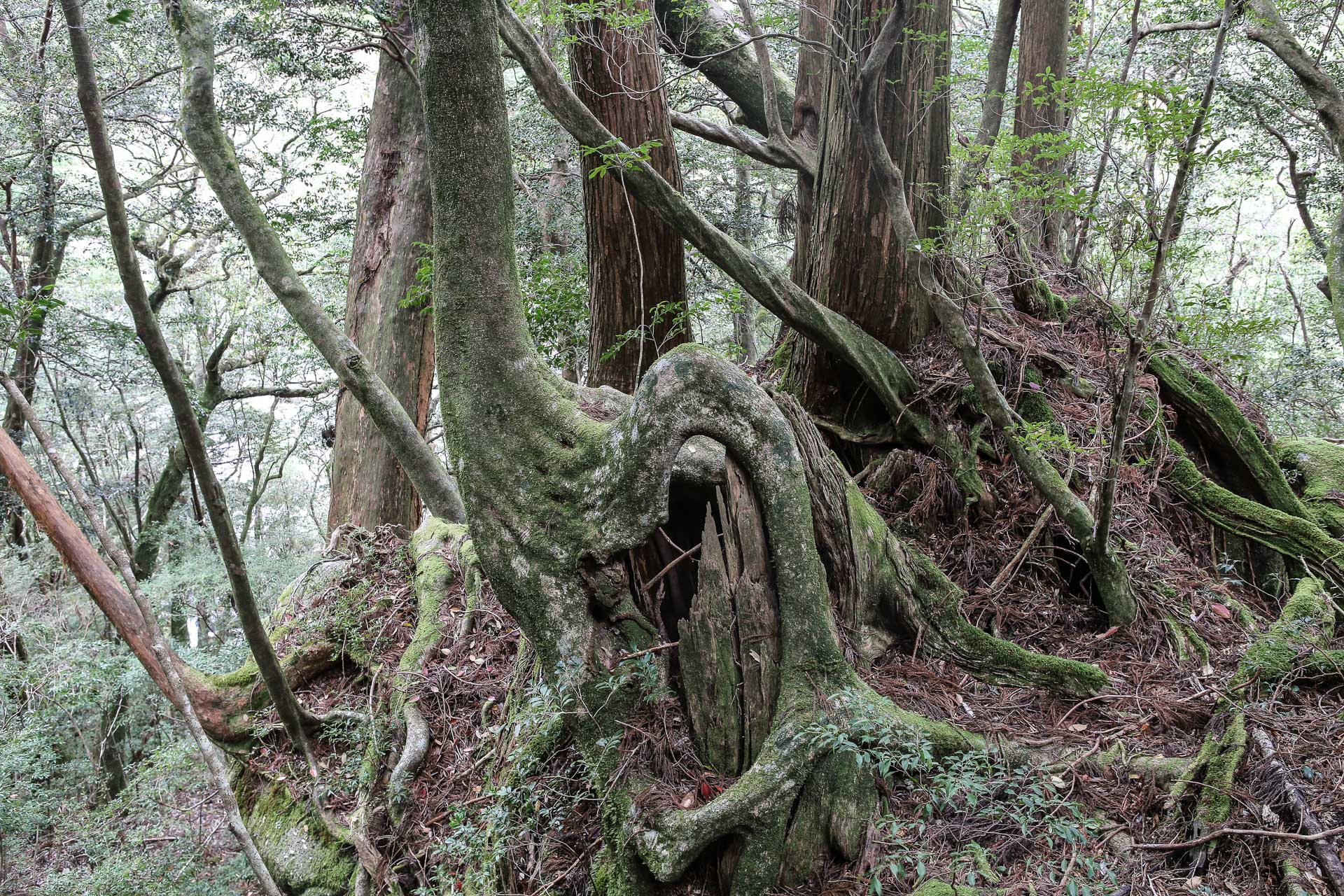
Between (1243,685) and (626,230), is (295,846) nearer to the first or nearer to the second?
(626,230)

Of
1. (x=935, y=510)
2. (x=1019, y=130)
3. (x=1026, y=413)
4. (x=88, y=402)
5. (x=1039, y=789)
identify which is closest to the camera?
(x=1039, y=789)

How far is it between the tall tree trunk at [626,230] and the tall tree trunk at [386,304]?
2.33 metres

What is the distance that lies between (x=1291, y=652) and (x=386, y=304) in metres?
7.32

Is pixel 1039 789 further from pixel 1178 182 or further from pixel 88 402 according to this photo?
pixel 88 402

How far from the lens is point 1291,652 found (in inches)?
138

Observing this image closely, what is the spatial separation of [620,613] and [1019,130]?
663 cm

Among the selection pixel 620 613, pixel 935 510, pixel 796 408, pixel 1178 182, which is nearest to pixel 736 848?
pixel 620 613

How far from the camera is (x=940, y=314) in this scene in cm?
418

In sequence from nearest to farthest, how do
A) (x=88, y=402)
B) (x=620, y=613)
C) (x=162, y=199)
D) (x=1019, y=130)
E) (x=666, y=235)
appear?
(x=620, y=613) < (x=666, y=235) < (x=1019, y=130) < (x=162, y=199) < (x=88, y=402)

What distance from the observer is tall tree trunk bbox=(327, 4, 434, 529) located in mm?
7418

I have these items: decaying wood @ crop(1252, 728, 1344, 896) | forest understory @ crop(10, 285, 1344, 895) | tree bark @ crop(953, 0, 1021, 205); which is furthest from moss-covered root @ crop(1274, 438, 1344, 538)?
tree bark @ crop(953, 0, 1021, 205)

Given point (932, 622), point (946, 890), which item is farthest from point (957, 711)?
point (946, 890)

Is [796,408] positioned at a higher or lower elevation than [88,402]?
higher

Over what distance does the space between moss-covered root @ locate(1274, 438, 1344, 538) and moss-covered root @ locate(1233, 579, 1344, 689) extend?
1.43m
